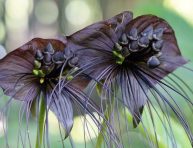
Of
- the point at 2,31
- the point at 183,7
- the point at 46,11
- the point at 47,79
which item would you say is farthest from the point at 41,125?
the point at 46,11

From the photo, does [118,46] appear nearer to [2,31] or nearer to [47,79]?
[47,79]

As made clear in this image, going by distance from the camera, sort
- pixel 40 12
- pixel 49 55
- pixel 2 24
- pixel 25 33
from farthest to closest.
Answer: pixel 40 12 → pixel 25 33 → pixel 2 24 → pixel 49 55

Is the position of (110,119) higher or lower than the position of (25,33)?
higher

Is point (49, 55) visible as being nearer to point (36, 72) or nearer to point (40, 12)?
point (36, 72)

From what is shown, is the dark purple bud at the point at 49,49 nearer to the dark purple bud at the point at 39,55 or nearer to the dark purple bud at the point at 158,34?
the dark purple bud at the point at 39,55

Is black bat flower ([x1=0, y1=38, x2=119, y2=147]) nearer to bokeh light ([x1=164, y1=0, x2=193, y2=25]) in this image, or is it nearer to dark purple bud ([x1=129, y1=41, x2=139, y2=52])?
dark purple bud ([x1=129, y1=41, x2=139, y2=52])

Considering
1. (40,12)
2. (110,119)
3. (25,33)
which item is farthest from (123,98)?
(40,12)

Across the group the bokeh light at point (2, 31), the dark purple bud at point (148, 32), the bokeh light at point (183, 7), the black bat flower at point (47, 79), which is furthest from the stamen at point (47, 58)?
the bokeh light at point (2, 31)
